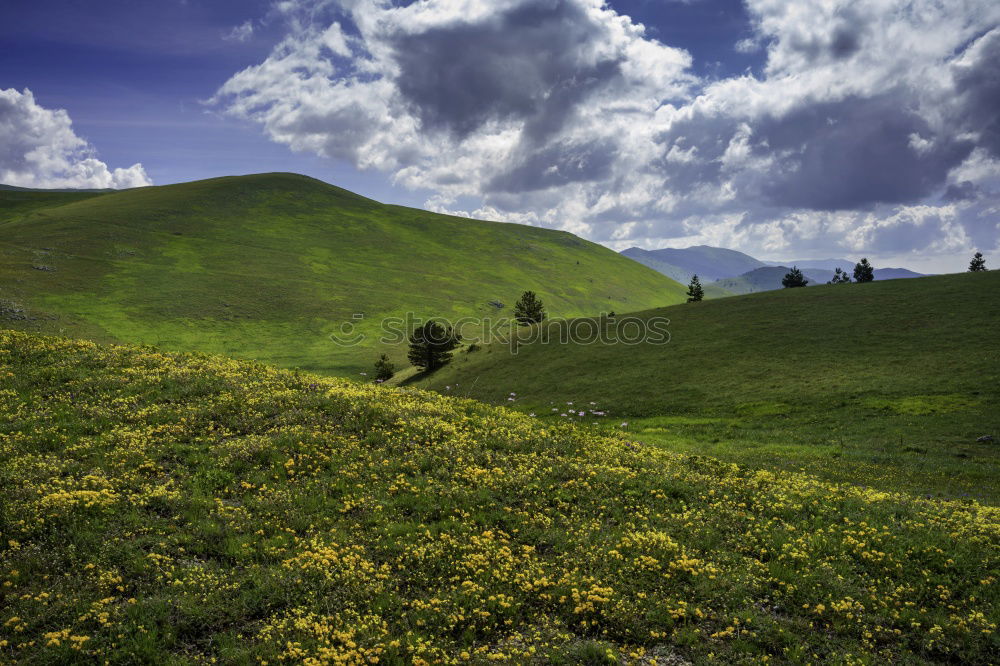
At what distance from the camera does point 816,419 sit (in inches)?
1455

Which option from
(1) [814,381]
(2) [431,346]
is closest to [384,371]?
(2) [431,346]

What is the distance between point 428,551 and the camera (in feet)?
43.6

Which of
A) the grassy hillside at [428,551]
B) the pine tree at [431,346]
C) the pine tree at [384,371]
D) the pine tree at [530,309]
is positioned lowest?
the pine tree at [384,371]

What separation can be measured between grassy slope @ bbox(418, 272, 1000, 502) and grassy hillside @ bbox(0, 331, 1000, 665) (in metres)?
12.7

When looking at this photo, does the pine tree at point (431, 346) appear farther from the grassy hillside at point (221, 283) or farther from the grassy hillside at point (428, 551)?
the grassy hillside at point (428, 551)

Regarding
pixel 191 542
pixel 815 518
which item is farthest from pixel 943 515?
pixel 191 542

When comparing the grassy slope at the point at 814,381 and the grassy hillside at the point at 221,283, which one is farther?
the grassy hillside at the point at 221,283

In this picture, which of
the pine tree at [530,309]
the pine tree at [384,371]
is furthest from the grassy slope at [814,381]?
the pine tree at [530,309]

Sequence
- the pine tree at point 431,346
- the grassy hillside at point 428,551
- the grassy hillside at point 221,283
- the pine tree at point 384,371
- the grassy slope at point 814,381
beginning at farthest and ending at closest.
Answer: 1. the grassy hillside at point 221,283
2. the pine tree at point 384,371
3. the pine tree at point 431,346
4. the grassy slope at point 814,381
5. the grassy hillside at point 428,551

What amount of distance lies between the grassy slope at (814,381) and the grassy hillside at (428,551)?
12710 millimetres

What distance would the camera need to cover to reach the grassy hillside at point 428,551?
1048 centimetres

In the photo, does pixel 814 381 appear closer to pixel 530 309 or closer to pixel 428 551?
pixel 428 551

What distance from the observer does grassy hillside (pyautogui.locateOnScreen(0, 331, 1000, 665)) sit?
1048cm

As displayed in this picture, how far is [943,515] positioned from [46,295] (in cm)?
13957
